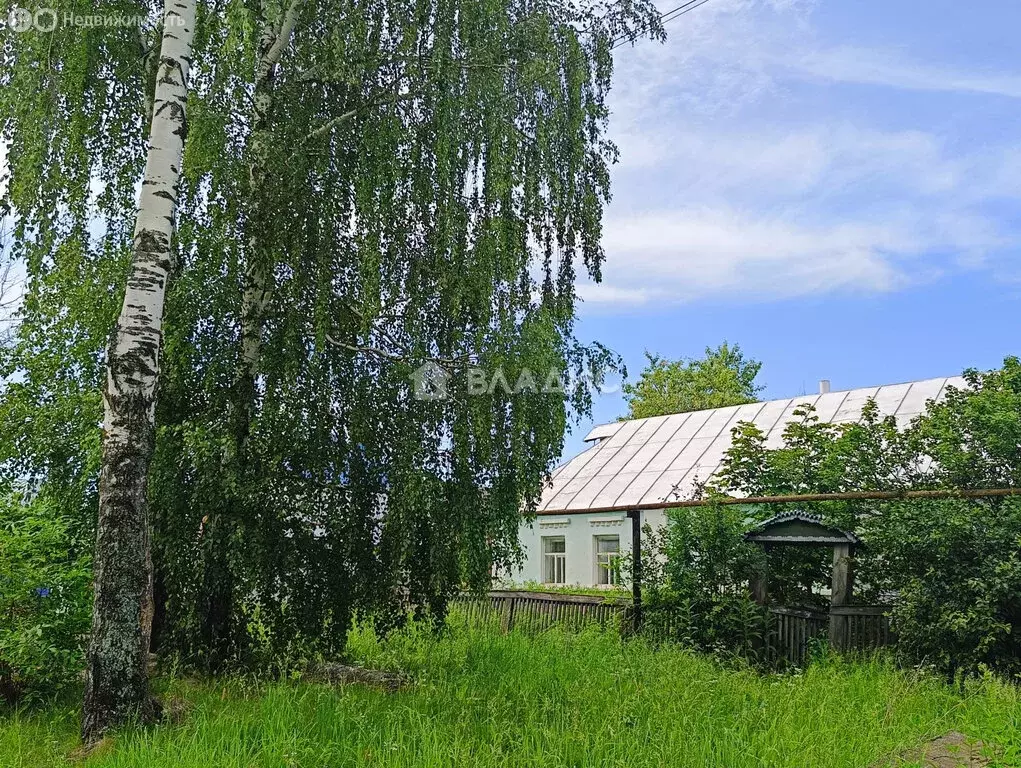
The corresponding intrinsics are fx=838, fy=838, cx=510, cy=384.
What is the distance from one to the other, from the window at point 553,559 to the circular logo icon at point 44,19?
15107 mm

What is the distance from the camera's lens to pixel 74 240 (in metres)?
7.77

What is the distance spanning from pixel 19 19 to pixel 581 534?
14460 millimetres

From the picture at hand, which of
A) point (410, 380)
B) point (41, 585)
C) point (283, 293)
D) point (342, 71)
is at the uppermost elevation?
point (342, 71)

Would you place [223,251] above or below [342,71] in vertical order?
below

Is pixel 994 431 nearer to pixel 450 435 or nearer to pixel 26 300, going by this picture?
pixel 450 435

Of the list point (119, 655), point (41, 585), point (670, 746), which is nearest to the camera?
point (670, 746)

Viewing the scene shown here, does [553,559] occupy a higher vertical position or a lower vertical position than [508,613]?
higher

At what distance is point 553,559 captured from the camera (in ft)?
66.7

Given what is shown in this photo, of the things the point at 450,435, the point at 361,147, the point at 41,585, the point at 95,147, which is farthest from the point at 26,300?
the point at 450,435

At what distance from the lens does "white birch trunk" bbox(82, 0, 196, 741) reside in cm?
579

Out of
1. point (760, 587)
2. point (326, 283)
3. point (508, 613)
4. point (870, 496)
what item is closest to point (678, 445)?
point (508, 613)

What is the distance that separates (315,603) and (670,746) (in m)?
3.66

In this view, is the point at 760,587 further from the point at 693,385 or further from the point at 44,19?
the point at 693,385

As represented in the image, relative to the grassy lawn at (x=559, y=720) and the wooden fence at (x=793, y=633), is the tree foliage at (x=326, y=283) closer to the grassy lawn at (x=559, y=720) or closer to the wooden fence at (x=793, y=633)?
the grassy lawn at (x=559, y=720)
